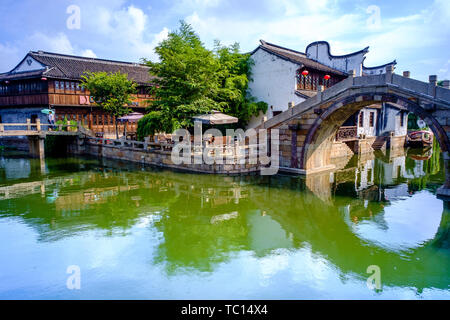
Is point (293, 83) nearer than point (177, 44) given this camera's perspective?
No

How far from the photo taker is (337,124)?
16.6 metres

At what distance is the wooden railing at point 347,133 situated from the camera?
2297cm

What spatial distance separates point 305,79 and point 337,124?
7269mm

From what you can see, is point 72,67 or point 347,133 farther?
point 72,67

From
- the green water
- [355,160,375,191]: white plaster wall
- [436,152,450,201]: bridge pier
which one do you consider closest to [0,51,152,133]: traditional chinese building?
the green water

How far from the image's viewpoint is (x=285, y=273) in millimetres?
7152

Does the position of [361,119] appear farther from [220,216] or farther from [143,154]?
[220,216]

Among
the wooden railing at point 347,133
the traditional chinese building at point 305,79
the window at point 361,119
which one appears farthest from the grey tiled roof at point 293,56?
the wooden railing at point 347,133

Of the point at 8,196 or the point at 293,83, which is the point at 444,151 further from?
the point at 8,196

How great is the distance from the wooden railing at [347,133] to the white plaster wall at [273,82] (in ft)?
12.7

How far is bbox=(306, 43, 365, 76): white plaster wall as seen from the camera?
1001 inches

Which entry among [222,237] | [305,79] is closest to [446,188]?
[222,237]
